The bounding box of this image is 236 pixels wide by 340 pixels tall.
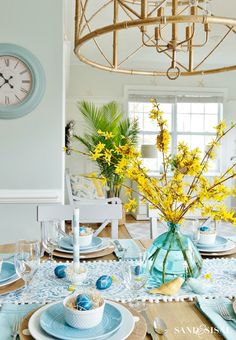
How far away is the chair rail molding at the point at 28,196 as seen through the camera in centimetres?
284

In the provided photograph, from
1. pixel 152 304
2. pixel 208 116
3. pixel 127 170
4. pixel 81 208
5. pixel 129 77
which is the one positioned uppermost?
pixel 129 77

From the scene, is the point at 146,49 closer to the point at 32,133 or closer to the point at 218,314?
the point at 32,133

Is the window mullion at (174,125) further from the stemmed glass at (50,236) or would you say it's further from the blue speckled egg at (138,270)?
the blue speckled egg at (138,270)

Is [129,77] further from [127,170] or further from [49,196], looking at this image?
[127,170]

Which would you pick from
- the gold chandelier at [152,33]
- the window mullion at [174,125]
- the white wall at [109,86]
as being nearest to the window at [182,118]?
the window mullion at [174,125]

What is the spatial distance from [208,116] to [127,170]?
250 inches

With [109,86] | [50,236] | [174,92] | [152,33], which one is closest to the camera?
[50,236]

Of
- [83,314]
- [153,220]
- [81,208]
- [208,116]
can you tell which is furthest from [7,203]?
[208,116]

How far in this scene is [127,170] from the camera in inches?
49.1

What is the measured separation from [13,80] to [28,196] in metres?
0.87

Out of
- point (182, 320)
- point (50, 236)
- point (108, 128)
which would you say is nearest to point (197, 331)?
point (182, 320)

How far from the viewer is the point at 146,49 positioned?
20.0ft

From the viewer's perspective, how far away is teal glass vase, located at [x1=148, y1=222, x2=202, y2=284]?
51.2 inches

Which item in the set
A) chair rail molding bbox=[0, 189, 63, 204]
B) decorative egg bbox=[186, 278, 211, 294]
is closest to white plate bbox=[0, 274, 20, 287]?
decorative egg bbox=[186, 278, 211, 294]
